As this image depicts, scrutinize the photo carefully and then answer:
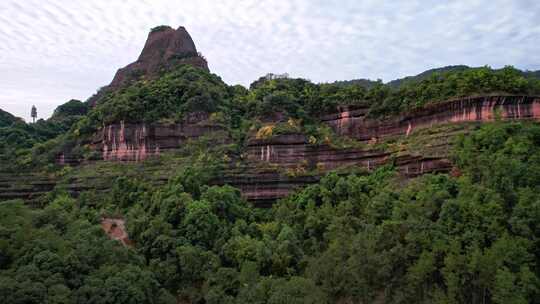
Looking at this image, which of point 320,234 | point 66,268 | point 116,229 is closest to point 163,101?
point 116,229

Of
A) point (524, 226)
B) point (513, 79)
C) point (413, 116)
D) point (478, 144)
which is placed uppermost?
point (513, 79)

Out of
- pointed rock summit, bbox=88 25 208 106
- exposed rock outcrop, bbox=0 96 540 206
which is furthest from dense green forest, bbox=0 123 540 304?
pointed rock summit, bbox=88 25 208 106

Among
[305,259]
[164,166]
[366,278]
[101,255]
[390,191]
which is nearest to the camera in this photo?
[366,278]

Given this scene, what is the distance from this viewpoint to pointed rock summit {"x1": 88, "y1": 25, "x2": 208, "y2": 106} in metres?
53.9

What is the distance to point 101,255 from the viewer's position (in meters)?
22.8

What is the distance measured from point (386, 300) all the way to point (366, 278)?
1223 mm

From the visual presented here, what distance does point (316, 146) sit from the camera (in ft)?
118

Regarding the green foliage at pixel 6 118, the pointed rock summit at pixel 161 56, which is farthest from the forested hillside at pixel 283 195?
the green foliage at pixel 6 118

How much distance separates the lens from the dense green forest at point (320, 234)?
18.4m

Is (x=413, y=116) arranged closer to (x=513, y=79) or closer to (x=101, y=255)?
(x=513, y=79)

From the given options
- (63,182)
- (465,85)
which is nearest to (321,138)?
(465,85)

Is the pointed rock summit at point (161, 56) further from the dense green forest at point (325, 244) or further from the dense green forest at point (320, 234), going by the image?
the dense green forest at point (325, 244)

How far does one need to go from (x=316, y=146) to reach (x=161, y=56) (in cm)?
2877

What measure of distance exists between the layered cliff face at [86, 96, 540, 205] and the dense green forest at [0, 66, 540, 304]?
1000 millimetres
